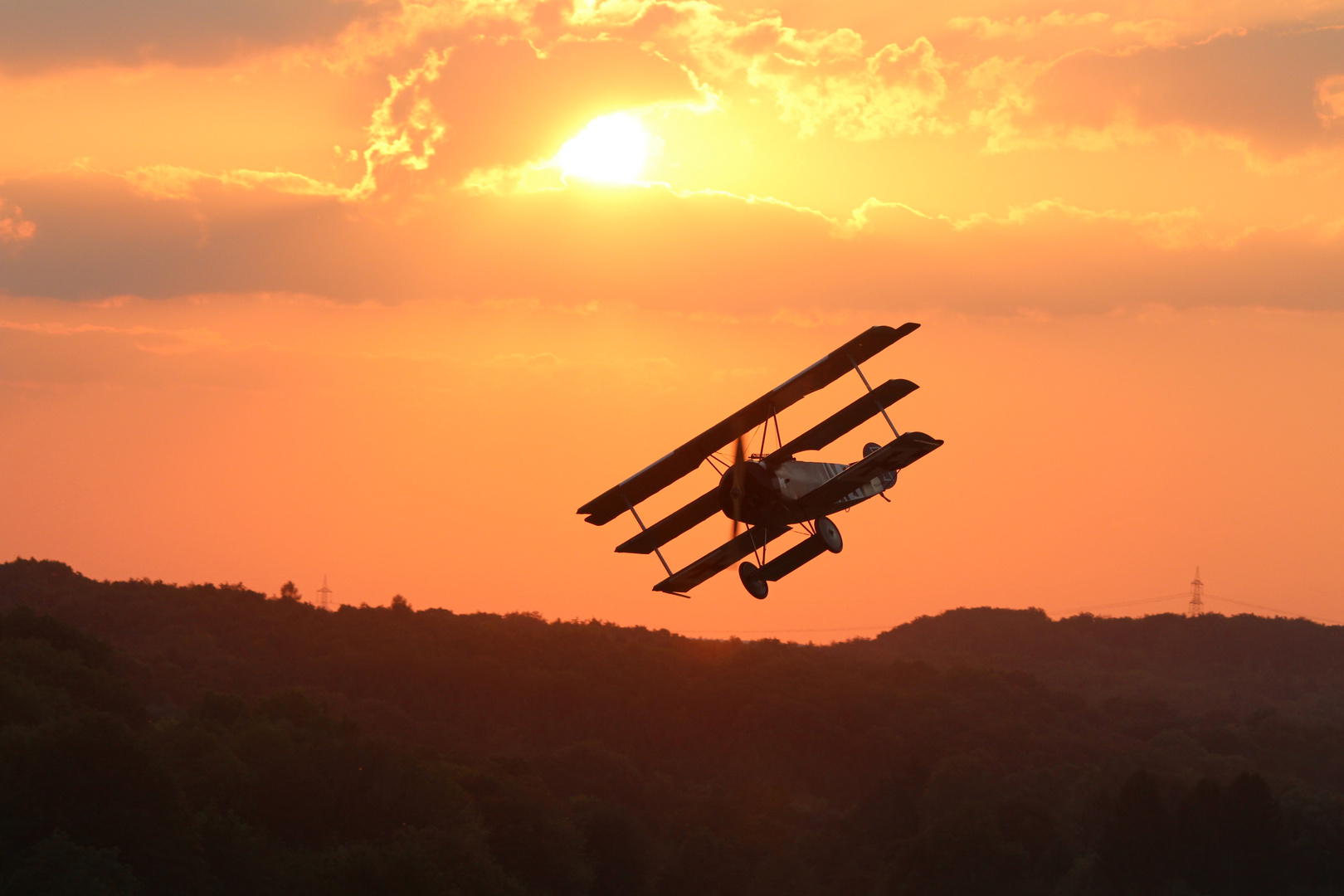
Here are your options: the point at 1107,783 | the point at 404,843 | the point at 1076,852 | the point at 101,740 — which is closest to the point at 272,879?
the point at 404,843

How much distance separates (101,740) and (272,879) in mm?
13198

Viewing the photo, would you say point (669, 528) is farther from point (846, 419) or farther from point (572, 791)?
point (572, 791)

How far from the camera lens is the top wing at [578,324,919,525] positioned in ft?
126

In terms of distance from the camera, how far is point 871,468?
36438mm

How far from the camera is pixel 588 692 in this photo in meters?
194

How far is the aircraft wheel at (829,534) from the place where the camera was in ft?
127

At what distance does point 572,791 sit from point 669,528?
112m

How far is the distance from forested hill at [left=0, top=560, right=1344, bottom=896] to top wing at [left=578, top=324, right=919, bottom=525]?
37.5 meters

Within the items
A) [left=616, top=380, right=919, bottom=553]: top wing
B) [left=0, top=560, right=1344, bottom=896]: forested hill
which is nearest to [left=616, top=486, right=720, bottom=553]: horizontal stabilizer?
[left=616, top=380, right=919, bottom=553]: top wing

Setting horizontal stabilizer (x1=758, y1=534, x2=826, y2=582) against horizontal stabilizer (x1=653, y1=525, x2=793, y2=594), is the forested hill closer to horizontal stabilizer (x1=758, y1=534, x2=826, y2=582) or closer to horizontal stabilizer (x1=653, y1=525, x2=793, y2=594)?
horizontal stabilizer (x1=653, y1=525, x2=793, y2=594)

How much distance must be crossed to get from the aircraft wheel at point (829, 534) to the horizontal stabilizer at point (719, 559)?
845 millimetres

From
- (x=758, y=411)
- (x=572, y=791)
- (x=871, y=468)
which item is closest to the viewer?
(x=871, y=468)

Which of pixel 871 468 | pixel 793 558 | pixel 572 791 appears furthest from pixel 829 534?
pixel 572 791

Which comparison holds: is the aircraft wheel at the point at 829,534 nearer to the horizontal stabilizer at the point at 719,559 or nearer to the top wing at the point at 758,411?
the horizontal stabilizer at the point at 719,559
